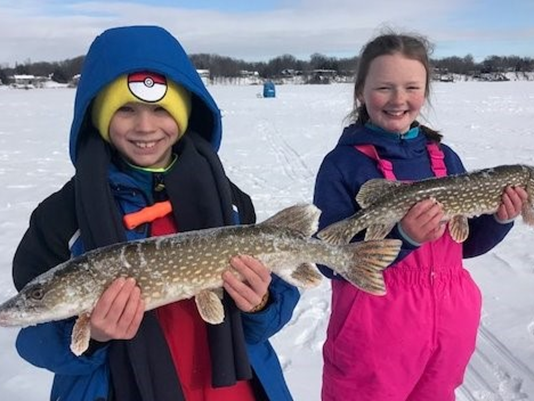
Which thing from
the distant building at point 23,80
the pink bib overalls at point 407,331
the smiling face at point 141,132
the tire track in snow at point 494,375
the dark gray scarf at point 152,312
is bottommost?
the distant building at point 23,80

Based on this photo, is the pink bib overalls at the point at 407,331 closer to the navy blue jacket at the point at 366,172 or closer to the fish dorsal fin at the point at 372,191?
the navy blue jacket at the point at 366,172

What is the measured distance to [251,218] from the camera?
91.0 inches

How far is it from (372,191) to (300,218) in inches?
23.3

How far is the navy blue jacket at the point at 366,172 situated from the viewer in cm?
273

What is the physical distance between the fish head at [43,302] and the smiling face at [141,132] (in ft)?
1.66

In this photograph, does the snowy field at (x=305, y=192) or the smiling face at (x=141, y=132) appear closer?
the smiling face at (x=141, y=132)

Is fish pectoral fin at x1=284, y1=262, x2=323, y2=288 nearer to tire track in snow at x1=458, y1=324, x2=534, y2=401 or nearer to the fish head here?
the fish head

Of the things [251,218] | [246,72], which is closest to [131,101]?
[251,218]

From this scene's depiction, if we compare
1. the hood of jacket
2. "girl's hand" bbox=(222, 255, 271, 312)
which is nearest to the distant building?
the hood of jacket

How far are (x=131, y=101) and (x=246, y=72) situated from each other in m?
105

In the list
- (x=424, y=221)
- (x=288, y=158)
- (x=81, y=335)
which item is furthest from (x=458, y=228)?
(x=288, y=158)

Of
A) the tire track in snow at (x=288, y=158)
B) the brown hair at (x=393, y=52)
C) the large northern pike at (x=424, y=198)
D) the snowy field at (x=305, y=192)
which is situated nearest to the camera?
the large northern pike at (x=424, y=198)

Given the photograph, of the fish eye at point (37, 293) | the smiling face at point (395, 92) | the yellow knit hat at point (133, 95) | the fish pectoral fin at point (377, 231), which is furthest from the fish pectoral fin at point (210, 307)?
the smiling face at point (395, 92)

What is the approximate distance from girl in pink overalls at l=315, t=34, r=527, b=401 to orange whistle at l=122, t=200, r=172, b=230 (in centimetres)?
90
